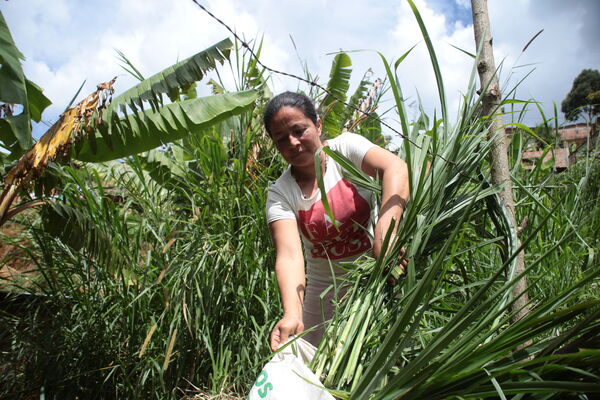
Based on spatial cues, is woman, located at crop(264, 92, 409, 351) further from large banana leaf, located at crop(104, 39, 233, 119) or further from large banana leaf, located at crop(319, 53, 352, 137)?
large banana leaf, located at crop(319, 53, 352, 137)

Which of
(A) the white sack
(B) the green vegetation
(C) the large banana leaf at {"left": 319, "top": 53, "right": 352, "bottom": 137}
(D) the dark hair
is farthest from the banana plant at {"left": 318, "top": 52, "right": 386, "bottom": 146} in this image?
(A) the white sack

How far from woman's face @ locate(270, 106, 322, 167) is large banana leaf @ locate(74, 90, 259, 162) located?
1.21 m

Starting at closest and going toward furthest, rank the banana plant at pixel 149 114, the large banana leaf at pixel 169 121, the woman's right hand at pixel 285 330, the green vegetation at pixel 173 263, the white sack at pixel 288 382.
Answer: the white sack at pixel 288 382 < the woman's right hand at pixel 285 330 < the green vegetation at pixel 173 263 < the banana plant at pixel 149 114 < the large banana leaf at pixel 169 121

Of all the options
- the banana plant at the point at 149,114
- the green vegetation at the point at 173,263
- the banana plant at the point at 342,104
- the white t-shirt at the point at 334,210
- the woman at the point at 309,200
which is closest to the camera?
the woman at the point at 309,200

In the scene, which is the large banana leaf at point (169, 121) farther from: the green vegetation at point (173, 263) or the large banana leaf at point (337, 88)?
the large banana leaf at point (337, 88)

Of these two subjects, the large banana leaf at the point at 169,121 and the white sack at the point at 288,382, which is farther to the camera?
the large banana leaf at the point at 169,121

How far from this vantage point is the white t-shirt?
146cm

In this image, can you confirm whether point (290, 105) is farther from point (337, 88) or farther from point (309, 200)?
point (337, 88)

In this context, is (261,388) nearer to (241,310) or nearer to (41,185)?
(241,310)

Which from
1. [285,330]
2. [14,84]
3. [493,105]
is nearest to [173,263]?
[14,84]

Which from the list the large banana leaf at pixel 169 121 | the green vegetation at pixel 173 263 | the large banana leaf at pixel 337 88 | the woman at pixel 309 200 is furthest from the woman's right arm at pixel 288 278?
the large banana leaf at pixel 337 88

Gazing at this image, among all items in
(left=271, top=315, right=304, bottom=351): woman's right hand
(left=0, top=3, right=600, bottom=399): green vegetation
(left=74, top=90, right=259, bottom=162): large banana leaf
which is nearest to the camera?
(left=271, top=315, right=304, bottom=351): woman's right hand

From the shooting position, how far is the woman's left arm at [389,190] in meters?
1.13

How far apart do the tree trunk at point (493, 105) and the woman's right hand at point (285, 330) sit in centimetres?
55
